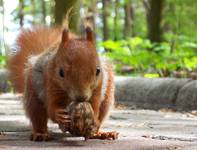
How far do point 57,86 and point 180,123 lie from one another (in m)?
1.58

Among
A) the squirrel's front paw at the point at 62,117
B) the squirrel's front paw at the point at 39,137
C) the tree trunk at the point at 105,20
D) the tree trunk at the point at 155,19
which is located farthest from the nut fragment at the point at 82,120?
the tree trunk at the point at 105,20

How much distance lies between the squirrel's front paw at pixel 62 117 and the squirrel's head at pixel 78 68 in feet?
0.46

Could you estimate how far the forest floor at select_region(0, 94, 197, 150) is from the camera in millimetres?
2773

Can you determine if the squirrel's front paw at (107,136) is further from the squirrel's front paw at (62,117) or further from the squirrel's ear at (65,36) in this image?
Answer: the squirrel's ear at (65,36)

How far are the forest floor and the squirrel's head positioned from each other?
267mm

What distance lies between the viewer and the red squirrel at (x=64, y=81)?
2754 millimetres

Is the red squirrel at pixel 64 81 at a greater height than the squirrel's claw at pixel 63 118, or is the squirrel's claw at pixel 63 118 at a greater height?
the red squirrel at pixel 64 81

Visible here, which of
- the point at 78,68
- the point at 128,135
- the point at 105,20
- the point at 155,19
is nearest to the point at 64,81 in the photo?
the point at 78,68

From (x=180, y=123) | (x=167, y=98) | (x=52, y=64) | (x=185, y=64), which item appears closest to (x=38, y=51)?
(x=52, y=64)

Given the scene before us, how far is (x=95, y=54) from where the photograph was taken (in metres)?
2.92

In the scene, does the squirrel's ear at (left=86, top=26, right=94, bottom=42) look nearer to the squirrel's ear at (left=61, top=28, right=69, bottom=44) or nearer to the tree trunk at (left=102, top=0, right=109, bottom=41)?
→ the squirrel's ear at (left=61, top=28, right=69, bottom=44)

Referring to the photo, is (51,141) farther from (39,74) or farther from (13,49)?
(13,49)

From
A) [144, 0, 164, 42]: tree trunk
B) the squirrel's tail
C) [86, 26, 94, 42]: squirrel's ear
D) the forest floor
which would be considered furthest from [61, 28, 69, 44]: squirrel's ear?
[144, 0, 164, 42]: tree trunk

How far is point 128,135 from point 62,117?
582mm
